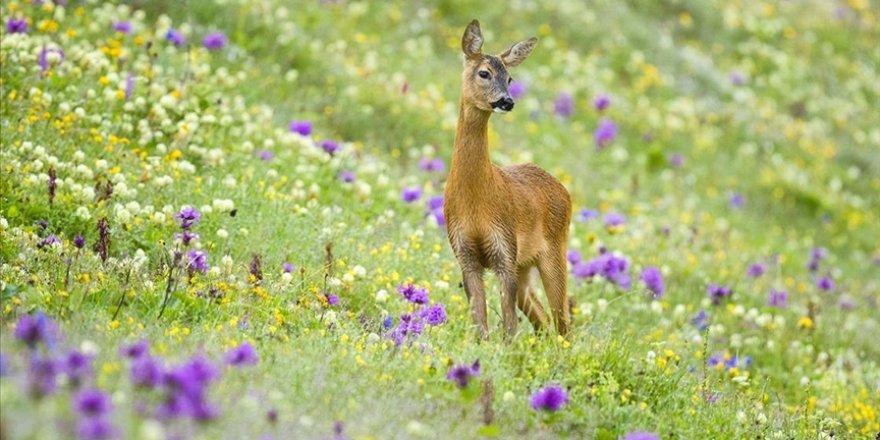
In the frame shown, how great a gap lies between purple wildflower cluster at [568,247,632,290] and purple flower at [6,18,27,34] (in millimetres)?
A: 5003

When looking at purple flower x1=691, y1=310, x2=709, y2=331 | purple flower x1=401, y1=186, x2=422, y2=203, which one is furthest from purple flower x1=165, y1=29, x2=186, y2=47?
purple flower x1=691, y1=310, x2=709, y2=331

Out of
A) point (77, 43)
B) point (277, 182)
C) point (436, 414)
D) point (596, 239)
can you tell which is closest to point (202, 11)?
point (77, 43)

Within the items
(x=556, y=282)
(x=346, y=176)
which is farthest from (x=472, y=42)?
(x=346, y=176)

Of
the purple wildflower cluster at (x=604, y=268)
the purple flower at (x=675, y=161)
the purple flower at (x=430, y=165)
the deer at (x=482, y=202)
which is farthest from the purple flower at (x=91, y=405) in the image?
the purple flower at (x=675, y=161)

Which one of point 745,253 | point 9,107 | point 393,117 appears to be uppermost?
point 9,107

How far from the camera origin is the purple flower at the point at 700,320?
34.2 ft

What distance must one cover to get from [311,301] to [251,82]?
516cm

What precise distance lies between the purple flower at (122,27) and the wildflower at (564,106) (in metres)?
6.21

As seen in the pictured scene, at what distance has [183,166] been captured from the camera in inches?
353

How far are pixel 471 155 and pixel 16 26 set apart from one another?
4.48 m

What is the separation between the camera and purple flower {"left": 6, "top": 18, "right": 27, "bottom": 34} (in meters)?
9.91

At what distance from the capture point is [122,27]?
11039 millimetres

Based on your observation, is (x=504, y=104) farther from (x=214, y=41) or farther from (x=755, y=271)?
(x=755, y=271)

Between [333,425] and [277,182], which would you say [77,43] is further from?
[333,425]
